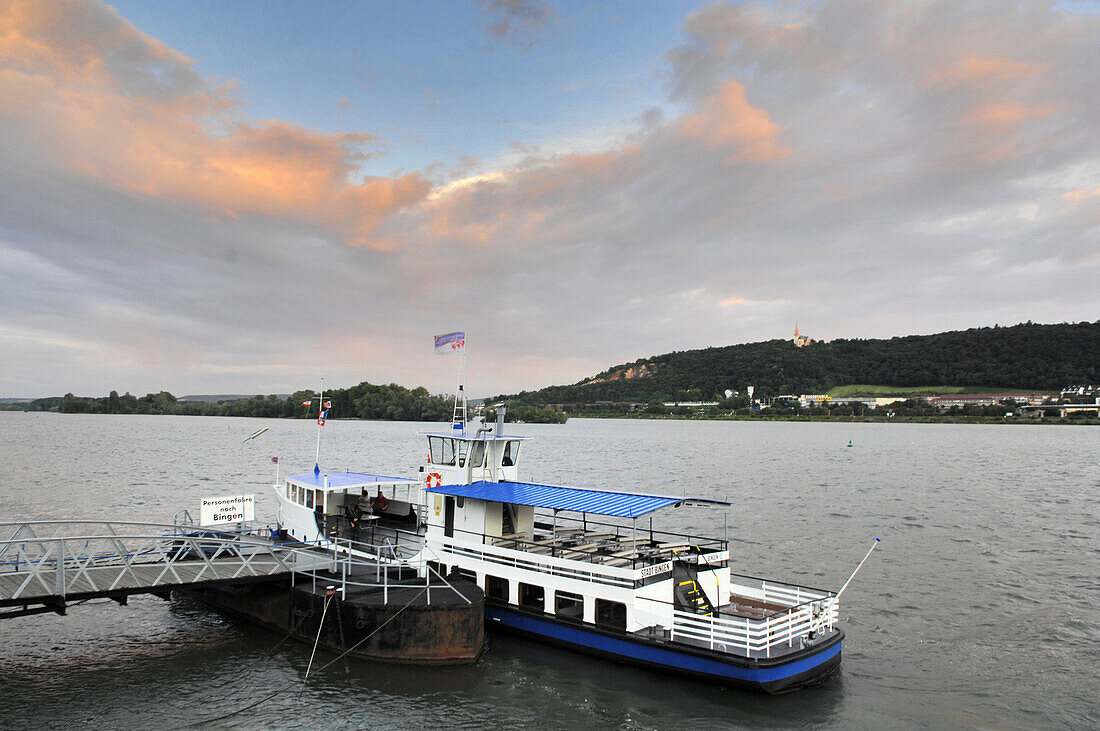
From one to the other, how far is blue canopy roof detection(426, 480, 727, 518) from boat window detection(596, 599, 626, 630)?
2289 millimetres

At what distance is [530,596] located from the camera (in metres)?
19.0

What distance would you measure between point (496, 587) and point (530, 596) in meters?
1.18

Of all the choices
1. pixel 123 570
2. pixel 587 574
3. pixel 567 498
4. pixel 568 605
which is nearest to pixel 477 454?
pixel 567 498

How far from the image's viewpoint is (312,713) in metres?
14.6

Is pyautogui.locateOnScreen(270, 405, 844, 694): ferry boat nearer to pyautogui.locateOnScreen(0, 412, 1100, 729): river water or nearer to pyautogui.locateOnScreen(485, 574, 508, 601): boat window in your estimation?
pyautogui.locateOnScreen(485, 574, 508, 601): boat window

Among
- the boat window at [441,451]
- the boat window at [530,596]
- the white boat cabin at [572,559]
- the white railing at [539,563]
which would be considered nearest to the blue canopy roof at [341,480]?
the boat window at [441,451]

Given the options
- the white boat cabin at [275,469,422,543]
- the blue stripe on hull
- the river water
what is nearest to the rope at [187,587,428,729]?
the river water

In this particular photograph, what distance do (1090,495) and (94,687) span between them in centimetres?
6577

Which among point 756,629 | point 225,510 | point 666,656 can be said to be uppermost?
point 225,510

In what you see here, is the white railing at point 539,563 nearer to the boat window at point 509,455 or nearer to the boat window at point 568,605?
the boat window at point 568,605

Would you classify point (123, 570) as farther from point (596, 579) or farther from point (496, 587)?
point (596, 579)

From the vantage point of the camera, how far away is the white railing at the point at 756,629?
15.0 meters

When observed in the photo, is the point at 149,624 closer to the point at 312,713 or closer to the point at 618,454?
the point at 312,713

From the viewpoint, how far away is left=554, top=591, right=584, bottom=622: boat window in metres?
17.9
